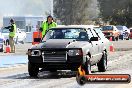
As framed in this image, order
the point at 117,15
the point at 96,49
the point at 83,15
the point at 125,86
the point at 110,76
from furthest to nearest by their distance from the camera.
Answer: the point at 83,15, the point at 117,15, the point at 96,49, the point at 125,86, the point at 110,76

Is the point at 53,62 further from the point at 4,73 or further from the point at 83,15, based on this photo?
the point at 83,15

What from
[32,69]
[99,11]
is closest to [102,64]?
[32,69]

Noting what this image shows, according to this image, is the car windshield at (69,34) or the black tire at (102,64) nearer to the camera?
the car windshield at (69,34)

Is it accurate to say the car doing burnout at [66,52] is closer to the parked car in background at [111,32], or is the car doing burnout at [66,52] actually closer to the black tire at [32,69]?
the black tire at [32,69]

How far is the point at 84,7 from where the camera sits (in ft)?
327

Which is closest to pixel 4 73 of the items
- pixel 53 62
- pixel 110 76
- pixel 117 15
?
pixel 53 62

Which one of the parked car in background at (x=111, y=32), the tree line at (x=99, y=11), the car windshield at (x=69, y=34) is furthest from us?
the tree line at (x=99, y=11)

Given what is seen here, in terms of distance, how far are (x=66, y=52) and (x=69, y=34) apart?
1537 millimetres

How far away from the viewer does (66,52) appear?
1327 centimetres

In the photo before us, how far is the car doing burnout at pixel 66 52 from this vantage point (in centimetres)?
1330

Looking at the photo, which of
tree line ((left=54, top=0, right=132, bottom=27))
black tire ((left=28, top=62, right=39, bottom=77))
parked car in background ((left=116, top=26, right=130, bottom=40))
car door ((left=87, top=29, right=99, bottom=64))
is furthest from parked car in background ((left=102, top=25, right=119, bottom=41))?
black tire ((left=28, top=62, right=39, bottom=77))

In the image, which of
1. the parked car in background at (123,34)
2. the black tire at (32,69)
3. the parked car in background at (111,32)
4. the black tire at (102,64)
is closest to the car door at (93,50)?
the black tire at (102,64)

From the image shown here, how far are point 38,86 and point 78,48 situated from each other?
2237 mm

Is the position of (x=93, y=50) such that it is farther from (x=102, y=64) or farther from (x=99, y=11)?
(x=99, y=11)
